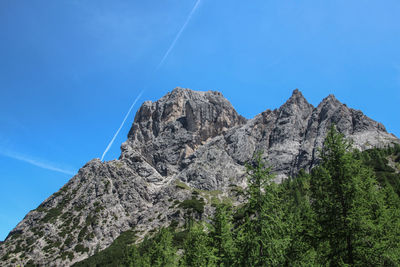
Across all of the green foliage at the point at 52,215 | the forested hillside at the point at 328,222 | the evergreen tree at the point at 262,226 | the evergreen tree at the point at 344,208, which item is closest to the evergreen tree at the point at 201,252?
the forested hillside at the point at 328,222

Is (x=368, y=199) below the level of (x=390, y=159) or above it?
below

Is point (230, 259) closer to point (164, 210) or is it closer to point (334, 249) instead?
point (334, 249)

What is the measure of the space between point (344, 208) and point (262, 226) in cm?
608

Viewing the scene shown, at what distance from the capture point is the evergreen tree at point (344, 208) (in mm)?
15992

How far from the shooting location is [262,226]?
17.4 m

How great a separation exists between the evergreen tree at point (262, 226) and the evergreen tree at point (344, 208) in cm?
318

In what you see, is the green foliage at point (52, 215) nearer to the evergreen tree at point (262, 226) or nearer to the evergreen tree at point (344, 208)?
the evergreen tree at point (262, 226)

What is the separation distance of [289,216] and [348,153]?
12.1 meters

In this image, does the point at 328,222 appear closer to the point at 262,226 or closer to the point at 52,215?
the point at 262,226

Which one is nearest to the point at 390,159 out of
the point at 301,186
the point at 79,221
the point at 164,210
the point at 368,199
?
the point at 301,186

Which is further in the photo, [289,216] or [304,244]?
[289,216]

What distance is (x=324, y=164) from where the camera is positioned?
62.7 feet

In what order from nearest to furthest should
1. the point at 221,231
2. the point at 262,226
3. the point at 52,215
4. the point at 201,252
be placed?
the point at 262,226
the point at 221,231
the point at 201,252
the point at 52,215

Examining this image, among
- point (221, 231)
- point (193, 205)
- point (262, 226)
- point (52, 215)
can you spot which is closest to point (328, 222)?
point (262, 226)
